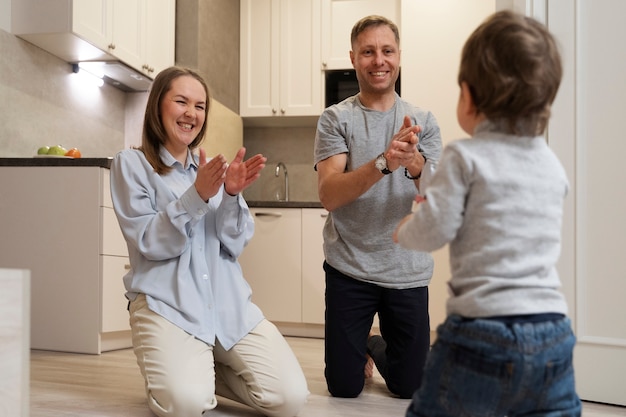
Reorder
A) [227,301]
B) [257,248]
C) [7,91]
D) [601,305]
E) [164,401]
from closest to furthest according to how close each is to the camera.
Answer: [164,401] → [227,301] → [601,305] → [7,91] → [257,248]

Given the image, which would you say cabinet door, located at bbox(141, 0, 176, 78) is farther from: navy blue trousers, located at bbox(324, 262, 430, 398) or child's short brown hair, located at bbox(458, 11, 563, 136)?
child's short brown hair, located at bbox(458, 11, 563, 136)

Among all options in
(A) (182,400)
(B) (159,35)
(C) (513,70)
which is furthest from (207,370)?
(B) (159,35)

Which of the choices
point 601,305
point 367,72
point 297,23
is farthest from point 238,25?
point 601,305

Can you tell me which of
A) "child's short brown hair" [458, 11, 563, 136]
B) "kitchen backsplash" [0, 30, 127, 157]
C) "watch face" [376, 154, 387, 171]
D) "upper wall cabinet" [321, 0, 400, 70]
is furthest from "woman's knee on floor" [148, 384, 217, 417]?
"upper wall cabinet" [321, 0, 400, 70]

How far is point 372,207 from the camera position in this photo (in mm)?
2268

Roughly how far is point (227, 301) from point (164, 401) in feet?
1.16

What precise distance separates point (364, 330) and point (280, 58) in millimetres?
2627

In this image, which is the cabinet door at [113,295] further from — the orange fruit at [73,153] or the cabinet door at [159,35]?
the cabinet door at [159,35]

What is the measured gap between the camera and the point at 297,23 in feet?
14.7

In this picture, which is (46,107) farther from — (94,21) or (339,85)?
(339,85)

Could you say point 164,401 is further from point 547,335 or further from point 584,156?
point 584,156

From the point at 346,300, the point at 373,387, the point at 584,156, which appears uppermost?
the point at 584,156

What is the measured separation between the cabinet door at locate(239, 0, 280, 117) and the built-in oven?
1.12 feet

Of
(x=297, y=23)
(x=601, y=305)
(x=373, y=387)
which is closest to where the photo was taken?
(x=601, y=305)
